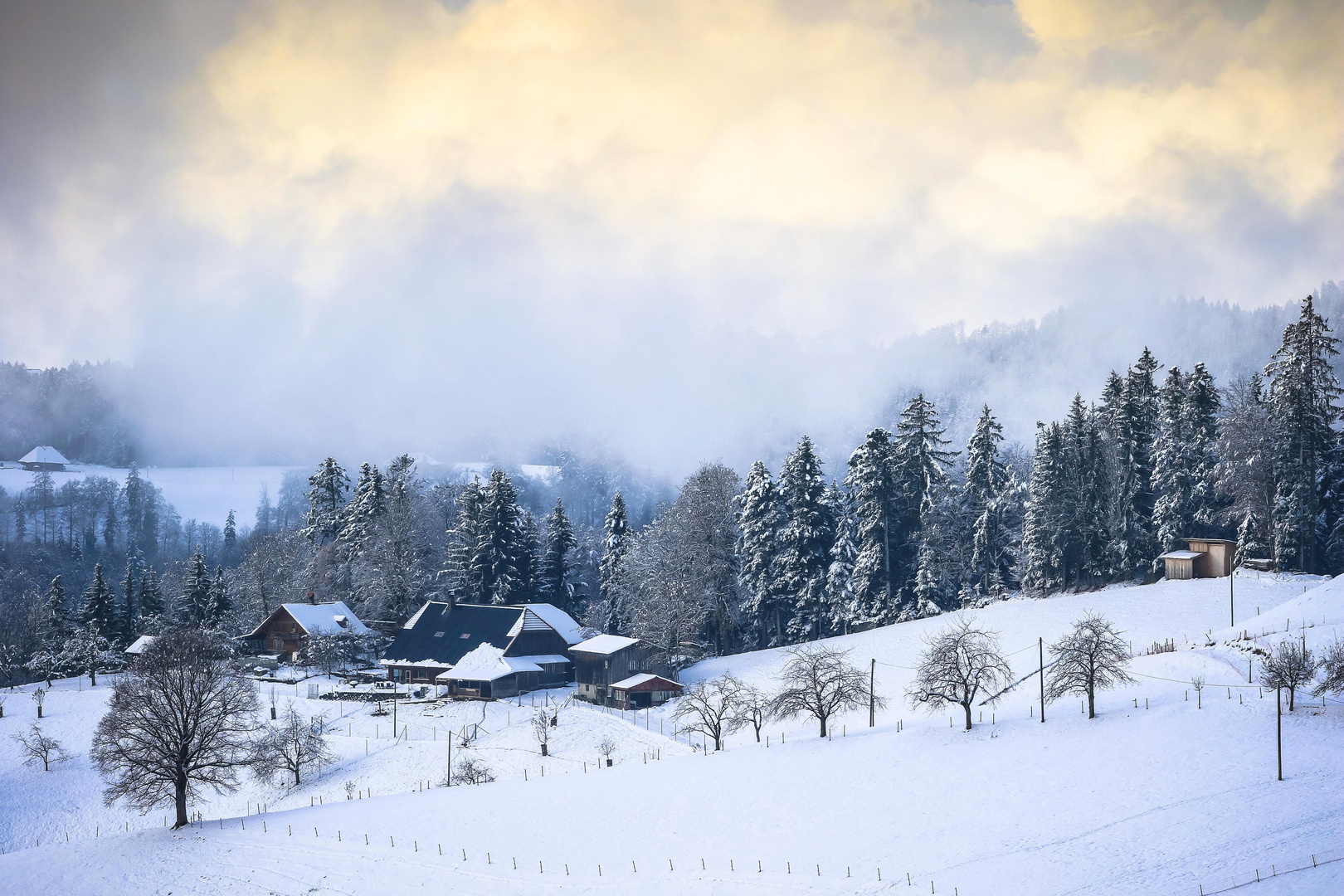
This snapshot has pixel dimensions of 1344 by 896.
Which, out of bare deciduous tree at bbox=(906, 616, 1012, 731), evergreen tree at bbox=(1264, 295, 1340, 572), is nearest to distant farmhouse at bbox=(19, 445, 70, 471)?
bare deciduous tree at bbox=(906, 616, 1012, 731)

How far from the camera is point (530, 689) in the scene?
200 feet

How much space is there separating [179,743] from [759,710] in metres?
28.4

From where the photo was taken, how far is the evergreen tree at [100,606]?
247 ft

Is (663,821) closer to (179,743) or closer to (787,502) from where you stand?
(179,743)

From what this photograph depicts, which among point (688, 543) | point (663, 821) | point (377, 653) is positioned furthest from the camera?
point (377, 653)

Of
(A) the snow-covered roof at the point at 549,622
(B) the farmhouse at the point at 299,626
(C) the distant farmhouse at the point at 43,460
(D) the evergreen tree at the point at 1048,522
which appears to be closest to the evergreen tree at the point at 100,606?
(B) the farmhouse at the point at 299,626

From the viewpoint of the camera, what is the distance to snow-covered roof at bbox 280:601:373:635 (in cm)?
7069

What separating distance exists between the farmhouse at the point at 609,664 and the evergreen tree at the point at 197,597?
1673 inches

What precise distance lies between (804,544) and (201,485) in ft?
542

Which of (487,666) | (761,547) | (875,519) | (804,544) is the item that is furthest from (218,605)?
(875,519)

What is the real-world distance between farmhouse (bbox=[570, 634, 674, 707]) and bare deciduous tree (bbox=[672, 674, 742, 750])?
327 inches

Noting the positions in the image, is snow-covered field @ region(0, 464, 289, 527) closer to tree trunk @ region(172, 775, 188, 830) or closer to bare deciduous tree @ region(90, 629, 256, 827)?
bare deciduous tree @ region(90, 629, 256, 827)

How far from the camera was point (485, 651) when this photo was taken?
199 ft

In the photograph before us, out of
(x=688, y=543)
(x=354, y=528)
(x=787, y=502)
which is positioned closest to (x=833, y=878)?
(x=688, y=543)
